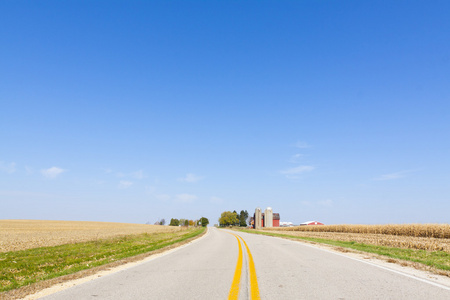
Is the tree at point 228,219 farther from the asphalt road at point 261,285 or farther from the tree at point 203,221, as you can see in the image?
the asphalt road at point 261,285

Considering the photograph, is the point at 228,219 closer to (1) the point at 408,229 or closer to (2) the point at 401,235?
(2) the point at 401,235

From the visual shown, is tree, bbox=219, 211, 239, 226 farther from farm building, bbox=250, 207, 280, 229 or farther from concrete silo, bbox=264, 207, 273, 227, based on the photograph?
concrete silo, bbox=264, 207, 273, 227

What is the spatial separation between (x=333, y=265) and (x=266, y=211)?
428ft

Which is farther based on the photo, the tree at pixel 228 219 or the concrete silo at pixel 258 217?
the tree at pixel 228 219

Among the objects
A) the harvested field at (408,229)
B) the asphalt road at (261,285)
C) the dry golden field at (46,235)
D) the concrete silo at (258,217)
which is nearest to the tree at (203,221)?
the concrete silo at (258,217)

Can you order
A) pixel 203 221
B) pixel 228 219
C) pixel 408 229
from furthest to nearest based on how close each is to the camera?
pixel 203 221
pixel 228 219
pixel 408 229

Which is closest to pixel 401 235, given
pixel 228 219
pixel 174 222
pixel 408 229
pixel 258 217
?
pixel 408 229

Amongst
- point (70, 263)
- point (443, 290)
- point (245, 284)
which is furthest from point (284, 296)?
point (70, 263)

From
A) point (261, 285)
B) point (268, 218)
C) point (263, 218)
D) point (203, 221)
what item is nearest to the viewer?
point (261, 285)

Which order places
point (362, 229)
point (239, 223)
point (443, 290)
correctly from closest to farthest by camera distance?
point (443, 290), point (362, 229), point (239, 223)

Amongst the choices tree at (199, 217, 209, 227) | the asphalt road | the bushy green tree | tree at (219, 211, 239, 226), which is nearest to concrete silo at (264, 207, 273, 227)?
tree at (219, 211, 239, 226)

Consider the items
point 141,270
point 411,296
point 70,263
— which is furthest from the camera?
point 70,263

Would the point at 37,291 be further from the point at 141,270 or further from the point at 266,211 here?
the point at 266,211

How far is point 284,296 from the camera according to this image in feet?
18.3
